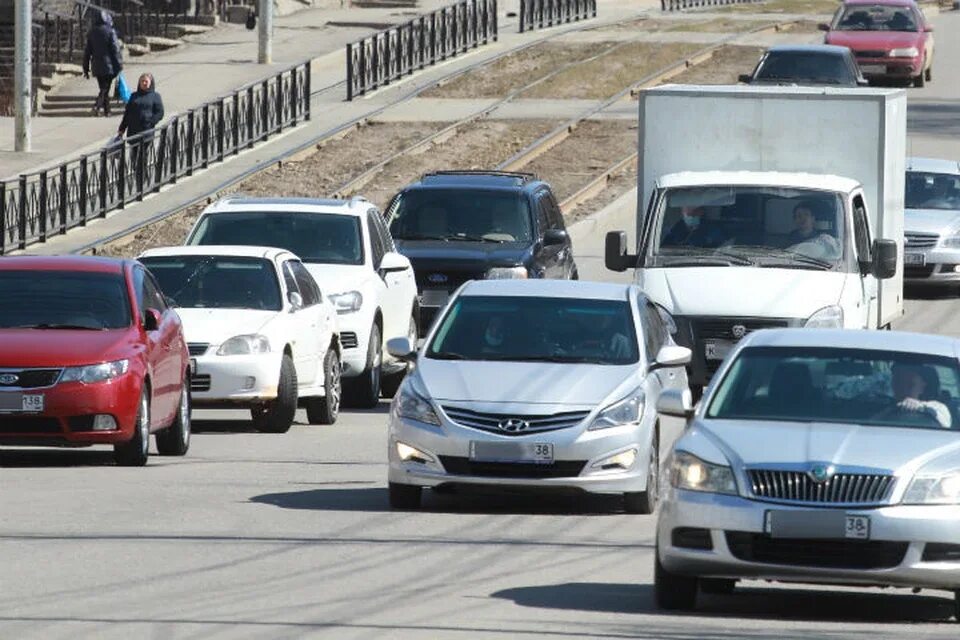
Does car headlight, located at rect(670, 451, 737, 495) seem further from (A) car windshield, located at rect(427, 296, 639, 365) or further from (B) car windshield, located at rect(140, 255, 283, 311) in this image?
(B) car windshield, located at rect(140, 255, 283, 311)

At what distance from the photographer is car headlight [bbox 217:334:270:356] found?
20.3m

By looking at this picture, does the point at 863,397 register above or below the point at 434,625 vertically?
above

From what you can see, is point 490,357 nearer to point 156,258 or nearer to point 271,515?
point 271,515

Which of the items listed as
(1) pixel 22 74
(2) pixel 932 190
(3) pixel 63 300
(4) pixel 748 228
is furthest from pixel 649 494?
(1) pixel 22 74

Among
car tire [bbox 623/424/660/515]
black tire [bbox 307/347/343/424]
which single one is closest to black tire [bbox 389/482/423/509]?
car tire [bbox 623/424/660/515]

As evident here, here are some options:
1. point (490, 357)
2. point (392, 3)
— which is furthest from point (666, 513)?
point (392, 3)

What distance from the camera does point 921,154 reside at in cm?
4509

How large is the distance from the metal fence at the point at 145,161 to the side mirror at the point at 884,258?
1483cm

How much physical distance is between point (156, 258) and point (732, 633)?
1159cm

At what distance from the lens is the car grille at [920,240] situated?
31.4 meters

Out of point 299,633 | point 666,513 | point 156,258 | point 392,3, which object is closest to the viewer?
point 299,633

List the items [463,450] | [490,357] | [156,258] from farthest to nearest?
[156,258]
[490,357]
[463,450]

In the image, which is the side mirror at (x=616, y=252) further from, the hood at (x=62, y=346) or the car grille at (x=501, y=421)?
the car grille at (x=501, y=421)

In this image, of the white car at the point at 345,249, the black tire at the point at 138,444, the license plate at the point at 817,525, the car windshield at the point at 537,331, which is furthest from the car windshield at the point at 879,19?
the license plate at the point at 817,525
